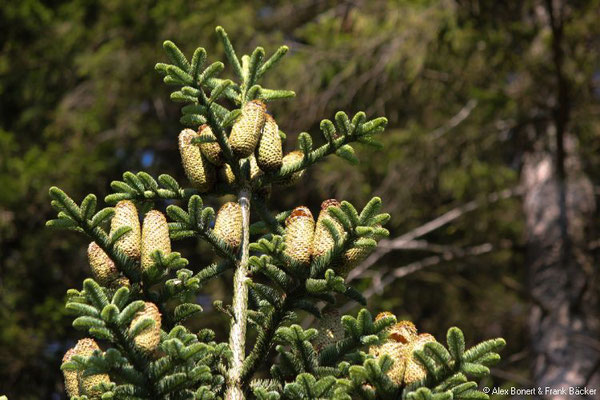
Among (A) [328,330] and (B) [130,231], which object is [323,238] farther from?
(B) [130,231]

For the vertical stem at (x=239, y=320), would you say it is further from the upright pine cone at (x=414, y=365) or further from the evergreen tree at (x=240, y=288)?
the upright pine cone at (x=414, y=365)

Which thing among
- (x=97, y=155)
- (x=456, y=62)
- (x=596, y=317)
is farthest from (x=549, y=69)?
(x=97, y=155)

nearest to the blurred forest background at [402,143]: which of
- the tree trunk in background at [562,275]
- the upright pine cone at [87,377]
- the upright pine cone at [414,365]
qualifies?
the tree trunk in background at [562,275]

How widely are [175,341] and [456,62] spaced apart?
5.96m

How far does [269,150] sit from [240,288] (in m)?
0.35

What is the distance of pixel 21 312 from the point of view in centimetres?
823

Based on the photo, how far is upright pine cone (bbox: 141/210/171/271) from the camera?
6.22 ft

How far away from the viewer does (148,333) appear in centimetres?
172

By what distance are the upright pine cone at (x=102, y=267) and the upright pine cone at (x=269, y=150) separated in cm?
45

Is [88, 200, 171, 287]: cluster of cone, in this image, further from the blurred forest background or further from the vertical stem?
the blurred forest background

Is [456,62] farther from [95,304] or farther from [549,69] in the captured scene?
[95,304]

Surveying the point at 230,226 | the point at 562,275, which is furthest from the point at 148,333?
the point at 562,275

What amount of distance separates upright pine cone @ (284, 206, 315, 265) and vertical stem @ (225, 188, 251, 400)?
0.48 feet

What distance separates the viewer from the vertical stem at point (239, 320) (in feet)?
6.34
